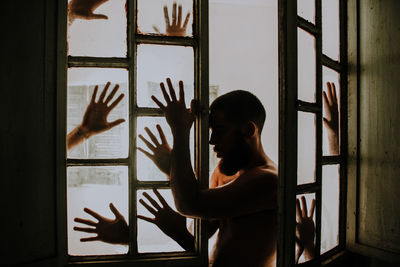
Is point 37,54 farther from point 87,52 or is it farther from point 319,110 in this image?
point 319,110

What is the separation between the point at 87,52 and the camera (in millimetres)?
1223

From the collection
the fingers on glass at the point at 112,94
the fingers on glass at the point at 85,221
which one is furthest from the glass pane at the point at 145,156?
the fingers on glass at the point at 85,221

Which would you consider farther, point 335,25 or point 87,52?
point 335,25

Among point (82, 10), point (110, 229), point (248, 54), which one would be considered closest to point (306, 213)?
point (110, 229)

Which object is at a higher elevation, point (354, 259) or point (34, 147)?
point (34, 147)

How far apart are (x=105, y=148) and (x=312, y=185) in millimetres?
839

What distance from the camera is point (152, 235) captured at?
1266 mm

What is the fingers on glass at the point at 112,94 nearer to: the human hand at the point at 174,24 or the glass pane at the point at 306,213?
the human hand at the point at 174,24

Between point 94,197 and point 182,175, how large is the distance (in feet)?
1.22

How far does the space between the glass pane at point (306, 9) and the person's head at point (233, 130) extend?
48cm

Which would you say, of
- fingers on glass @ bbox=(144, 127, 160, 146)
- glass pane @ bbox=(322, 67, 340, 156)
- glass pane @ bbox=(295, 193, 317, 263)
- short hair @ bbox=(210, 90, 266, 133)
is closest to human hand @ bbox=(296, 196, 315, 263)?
glass pane @ bbox=(295, 193, 317, 263)

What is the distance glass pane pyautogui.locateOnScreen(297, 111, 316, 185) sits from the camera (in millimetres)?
1144

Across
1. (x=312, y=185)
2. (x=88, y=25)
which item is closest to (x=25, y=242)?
(x=88, y=25)

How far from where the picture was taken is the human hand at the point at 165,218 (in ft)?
4.10
